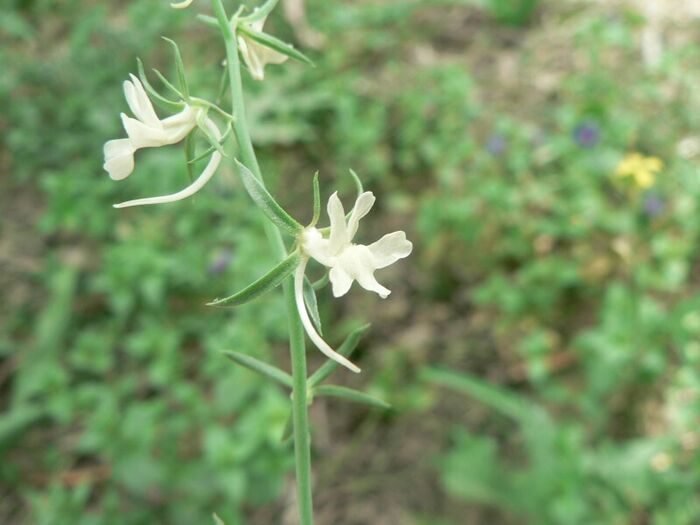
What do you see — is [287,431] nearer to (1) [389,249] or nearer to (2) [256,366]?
(2) [256,366]

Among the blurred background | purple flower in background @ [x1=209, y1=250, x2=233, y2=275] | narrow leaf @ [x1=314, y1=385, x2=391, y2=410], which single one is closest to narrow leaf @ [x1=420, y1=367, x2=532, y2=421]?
the blurred background

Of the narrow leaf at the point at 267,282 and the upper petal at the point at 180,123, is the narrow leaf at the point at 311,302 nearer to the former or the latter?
the narrow leaf at the point at 267,282

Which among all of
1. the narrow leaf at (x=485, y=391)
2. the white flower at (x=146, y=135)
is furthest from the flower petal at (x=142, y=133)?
the narrow leaf at (x=485, y=391)

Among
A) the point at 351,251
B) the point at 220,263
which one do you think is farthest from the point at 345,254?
the point at 220,263

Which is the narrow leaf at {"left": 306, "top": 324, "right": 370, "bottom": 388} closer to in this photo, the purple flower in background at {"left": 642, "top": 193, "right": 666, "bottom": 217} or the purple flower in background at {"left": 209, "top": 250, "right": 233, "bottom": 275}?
the purple flower in background at {"left": 209, "top": 250, "right": 233, "bottom": 275}

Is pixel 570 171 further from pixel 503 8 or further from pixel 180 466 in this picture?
pixel 180 466

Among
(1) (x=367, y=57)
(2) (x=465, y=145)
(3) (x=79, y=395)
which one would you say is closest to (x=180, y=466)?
(3) (x=79, y=395)
